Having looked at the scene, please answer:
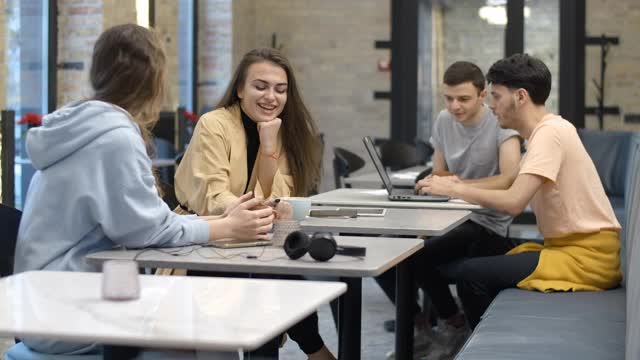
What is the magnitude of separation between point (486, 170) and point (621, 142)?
10.4 ft

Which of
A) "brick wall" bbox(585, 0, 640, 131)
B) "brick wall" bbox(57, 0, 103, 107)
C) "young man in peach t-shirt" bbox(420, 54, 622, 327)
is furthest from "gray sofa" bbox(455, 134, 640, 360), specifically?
"brick wall" bbox(585, 0, 640, 131)

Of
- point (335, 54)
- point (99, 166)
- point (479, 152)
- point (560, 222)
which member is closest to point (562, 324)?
point (560, 222)

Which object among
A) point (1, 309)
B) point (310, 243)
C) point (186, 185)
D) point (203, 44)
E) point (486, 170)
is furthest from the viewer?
point (203, 44)

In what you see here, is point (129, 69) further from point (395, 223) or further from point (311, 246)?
point (395, 223)

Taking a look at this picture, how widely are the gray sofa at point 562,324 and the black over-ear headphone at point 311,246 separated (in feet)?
1.51

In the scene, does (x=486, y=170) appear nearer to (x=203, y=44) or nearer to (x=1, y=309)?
(x=1, y=309)

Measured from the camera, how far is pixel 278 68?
3.81 m

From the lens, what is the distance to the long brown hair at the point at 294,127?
3781 millimetres

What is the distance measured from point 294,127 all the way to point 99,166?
133 centimetres

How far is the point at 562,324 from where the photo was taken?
3096mm

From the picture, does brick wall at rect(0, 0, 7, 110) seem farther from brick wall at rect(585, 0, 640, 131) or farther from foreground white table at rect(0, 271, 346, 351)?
brick wall at rect(585, 0, 640, 131)

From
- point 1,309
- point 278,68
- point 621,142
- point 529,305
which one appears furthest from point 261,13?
point 1,309

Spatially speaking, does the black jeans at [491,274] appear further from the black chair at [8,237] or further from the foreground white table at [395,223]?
the black chair at [8,237]

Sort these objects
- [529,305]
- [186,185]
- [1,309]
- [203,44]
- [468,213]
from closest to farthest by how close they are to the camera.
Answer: [1,309]
[529,305]
[186,185]
[468,213]
[203,44]
